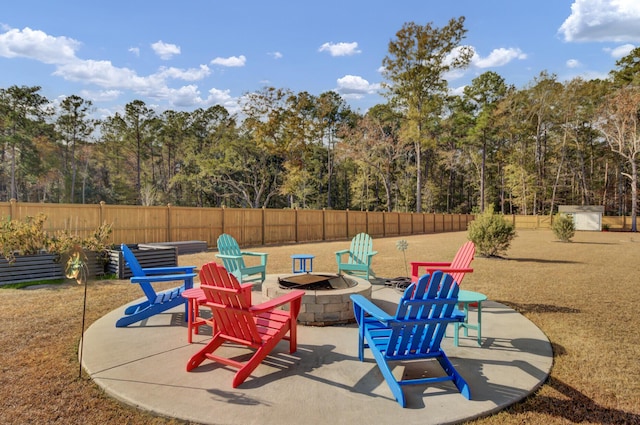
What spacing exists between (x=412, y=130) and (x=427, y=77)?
4378mm

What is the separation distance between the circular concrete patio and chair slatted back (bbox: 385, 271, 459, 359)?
0.31 metres

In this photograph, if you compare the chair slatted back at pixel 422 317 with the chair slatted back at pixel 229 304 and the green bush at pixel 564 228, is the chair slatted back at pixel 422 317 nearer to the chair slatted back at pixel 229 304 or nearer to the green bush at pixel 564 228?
the chair slatted back at pixel 229 304

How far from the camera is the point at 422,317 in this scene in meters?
2.99

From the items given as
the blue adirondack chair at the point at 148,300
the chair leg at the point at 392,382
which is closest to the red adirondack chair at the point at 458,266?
the chair leg at the point at 392,382

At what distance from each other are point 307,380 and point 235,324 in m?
0.76

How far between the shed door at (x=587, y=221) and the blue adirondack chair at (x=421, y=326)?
1450 inches

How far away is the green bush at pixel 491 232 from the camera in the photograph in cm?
1193

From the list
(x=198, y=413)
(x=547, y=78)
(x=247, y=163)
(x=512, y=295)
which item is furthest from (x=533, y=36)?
(x=547, y=78)

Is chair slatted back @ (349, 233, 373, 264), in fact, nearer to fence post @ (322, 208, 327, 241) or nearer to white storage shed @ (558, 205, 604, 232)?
fence post @ (322, 208, 327, 241)

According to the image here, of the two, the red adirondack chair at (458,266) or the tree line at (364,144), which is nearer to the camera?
the red adirondack chair at (458,266)

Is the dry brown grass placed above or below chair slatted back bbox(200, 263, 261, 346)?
below

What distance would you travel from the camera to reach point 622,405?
285 centimetres

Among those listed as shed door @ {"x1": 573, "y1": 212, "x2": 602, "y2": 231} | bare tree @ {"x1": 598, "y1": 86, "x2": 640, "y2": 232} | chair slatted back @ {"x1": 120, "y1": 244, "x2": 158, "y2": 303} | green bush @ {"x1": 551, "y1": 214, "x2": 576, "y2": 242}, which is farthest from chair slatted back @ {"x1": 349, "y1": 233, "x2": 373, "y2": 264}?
shed door @ {"x1": 573, "y1": 212, "x2": 602, "y2": 231}

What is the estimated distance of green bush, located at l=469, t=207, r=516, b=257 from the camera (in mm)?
11930
